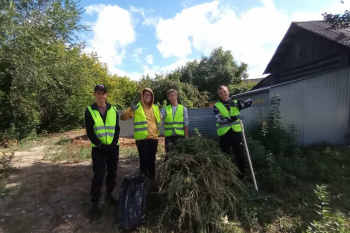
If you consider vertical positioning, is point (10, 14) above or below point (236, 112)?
above

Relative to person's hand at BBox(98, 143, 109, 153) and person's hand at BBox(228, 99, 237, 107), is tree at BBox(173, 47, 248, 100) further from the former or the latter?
person's hand at BBox(98, 143, 109, 153)

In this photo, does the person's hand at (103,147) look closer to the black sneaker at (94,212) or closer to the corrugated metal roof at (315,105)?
the black sneaker at (94,212)

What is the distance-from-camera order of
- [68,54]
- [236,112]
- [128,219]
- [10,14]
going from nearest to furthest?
[128,219]
[236,112]
[10,14]
[68,54]

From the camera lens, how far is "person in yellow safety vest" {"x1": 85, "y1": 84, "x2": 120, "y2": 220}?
11.1 feet

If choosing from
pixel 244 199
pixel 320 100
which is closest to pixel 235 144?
pixel 244 199

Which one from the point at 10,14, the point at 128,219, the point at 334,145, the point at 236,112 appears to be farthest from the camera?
the point at 10,14

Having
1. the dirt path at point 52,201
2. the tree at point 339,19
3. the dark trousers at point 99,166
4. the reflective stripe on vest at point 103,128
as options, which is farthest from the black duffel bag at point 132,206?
the tree at point 339,19

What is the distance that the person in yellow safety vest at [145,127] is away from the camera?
3768mm

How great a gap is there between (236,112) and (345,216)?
2168 millimetres

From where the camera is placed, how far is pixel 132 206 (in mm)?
3057

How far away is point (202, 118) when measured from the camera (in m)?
9.72

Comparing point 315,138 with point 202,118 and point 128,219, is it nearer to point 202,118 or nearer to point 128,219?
point 202,118

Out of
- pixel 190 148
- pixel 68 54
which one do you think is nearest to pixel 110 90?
pixel 68 54

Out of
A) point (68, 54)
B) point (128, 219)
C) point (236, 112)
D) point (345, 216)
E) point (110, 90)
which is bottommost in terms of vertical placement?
point (345, 216)
